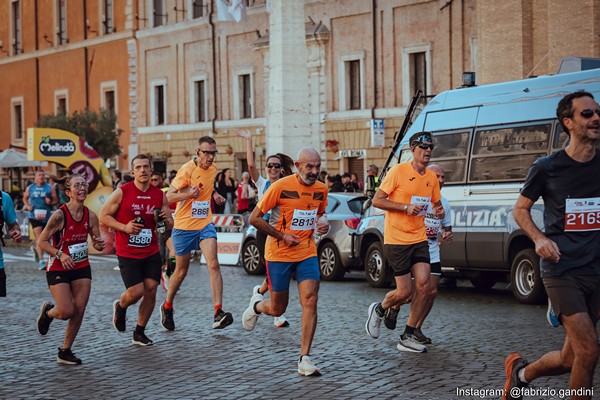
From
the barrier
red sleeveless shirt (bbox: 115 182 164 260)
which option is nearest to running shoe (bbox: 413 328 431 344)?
red sleeveless shirt (bbox: 115 182 164 260)

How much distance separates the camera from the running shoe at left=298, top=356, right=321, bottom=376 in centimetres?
989

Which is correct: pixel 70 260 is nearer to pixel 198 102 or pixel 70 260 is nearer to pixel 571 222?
pixel 571 222

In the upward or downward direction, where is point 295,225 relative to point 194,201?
downward

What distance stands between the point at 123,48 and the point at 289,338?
43.7m

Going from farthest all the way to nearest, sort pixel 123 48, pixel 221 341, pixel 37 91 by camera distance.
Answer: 1. pixel 37 91
2. pixel 123 48
3. pixel 221 341

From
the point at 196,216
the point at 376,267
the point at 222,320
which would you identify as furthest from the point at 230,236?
the point at 222,320

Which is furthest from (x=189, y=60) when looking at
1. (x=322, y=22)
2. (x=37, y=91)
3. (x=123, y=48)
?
(x=37, y=91)

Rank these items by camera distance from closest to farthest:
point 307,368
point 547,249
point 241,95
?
point 547,249 < point 307,368 < point 241,95

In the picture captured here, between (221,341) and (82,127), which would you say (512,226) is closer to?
(221,341)

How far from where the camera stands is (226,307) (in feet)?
52.6

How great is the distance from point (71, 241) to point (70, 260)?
225 millimetres

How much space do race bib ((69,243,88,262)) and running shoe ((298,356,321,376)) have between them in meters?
2.40

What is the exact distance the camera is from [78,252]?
11.2 meters

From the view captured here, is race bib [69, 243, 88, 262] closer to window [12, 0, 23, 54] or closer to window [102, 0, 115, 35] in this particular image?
window [102, 0, 115, 35]
